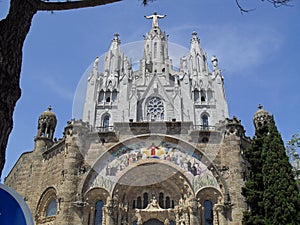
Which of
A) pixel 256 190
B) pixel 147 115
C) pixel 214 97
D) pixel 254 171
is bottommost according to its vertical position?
pixel 256 190

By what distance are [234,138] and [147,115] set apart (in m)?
11.4

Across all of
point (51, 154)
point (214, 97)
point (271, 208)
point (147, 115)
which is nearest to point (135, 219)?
point (51, 154)

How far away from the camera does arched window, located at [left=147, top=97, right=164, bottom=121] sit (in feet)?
95.7

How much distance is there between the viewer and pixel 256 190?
14828 millimetres

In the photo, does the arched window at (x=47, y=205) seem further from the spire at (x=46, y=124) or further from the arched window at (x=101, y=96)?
the arched window at (x=101, y=96)

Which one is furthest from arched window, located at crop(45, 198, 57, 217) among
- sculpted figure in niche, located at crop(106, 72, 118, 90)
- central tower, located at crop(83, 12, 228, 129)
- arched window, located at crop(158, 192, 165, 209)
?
sculpted figure in niche, located at crop(106, 72, 118, 90)

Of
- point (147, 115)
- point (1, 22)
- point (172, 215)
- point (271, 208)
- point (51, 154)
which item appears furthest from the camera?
point (147, 115)

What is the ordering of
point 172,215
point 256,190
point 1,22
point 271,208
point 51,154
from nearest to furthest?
point 1,22, point 271,208, point 256,190, point 172,215, point 51,154

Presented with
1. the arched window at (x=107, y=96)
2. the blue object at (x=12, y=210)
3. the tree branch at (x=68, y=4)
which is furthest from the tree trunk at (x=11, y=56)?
the arched window at (x=107, y=96)

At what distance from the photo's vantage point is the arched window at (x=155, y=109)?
29.2 m

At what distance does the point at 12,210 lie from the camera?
201cm

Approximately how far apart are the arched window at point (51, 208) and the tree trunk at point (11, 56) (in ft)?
58.4

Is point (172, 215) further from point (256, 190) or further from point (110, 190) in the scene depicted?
point (256, 190)

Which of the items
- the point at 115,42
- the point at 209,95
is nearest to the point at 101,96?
the point at 115,42
